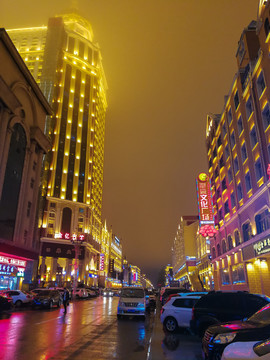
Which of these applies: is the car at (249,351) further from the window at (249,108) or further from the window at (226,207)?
the window at (226,207)

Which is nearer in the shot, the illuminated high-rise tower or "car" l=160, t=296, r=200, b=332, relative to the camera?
"car" l=160, t=296, r=200, b=332

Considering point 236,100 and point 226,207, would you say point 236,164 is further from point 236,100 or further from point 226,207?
point 236,100

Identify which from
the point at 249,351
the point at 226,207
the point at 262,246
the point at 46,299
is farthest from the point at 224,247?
the point at 249,351

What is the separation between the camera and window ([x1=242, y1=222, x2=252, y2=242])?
101 ft

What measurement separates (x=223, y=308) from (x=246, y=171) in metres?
24.3

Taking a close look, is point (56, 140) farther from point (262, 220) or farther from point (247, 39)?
point (262, 220)

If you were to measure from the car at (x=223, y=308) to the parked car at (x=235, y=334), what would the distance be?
374 centimetres

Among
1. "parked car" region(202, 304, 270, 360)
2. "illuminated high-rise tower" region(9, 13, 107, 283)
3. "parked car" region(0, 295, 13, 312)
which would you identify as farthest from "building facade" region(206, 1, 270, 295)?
"illuminated high-rise tower" region(9, 13, 107, 283)

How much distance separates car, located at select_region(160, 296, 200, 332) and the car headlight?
21.5 ft

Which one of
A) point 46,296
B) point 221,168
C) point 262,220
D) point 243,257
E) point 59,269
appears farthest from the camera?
point 59,269

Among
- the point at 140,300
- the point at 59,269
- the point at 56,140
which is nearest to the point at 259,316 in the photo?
the point at 140,300

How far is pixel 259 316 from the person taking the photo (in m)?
6.59

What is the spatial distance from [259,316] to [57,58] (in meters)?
102

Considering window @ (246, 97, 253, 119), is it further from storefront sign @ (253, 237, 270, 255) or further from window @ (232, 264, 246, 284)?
window @ (232, 264, 246, 284)
